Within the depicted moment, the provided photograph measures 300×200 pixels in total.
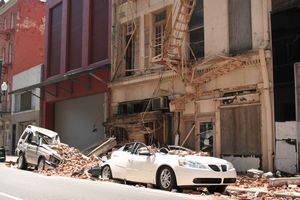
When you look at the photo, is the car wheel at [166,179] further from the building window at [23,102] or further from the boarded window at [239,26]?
the building window at [23,102]

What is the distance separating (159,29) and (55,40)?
12339 millimetres

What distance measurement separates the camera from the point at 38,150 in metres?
20.9

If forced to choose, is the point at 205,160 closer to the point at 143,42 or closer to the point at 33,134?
the point at 33,134

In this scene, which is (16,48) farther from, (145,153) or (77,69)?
(145,153)

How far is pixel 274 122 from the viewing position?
17.3 m

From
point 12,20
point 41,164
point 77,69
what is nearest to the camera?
point 41,164

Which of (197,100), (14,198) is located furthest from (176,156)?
(197,100)

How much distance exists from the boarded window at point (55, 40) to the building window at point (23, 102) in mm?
5227

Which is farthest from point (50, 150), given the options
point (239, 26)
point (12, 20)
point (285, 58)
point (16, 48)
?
point (12, 20)

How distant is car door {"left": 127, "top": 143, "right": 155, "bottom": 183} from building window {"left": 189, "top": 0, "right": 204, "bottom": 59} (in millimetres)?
7693

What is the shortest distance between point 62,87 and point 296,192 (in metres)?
21.9

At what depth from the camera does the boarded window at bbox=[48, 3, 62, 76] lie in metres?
33.8

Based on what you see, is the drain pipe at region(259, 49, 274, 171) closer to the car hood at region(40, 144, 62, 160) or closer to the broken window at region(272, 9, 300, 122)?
the broken window at region(272, 9, 300, 122)

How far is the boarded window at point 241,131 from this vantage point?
59.3 feet
